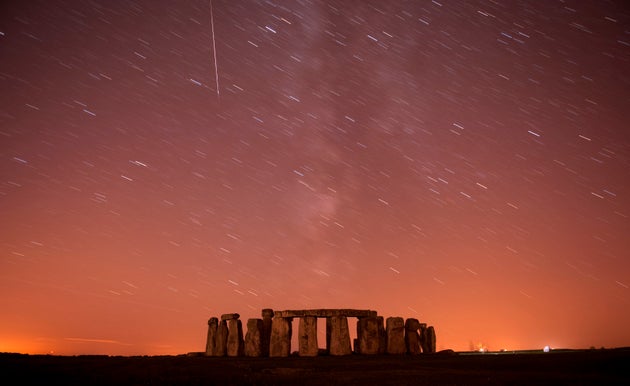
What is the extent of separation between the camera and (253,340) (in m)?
22.4

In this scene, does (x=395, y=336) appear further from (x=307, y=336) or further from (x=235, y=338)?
(x=235, y=338)

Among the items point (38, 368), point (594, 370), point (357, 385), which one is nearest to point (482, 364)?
point (594, 370)

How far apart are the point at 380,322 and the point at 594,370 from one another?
11.9 metres

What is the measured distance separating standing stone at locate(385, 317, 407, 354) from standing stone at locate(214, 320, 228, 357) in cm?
795

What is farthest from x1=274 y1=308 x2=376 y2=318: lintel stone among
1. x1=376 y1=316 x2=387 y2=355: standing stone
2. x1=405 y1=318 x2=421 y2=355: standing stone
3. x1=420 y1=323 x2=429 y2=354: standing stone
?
x1=420 y1=323 x2=429 y2=354: standing stone

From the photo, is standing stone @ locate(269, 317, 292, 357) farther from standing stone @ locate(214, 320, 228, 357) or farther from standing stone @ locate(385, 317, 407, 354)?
standing stone @ locate(385, 317, 407, 354)

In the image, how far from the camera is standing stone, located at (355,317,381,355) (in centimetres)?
2219

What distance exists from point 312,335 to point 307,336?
0.24 metres

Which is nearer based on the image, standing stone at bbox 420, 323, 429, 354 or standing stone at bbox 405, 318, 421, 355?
standing stone at bbox 405, 318, 421, 355

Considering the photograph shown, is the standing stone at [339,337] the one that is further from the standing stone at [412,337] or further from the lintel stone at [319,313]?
the standing stone at [412,337]

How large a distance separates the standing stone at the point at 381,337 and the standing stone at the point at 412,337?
1.08m

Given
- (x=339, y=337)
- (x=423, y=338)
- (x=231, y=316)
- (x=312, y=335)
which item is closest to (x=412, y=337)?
(x=423, y=338)

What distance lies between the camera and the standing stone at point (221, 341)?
2306 cm

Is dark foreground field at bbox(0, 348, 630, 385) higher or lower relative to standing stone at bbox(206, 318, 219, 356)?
lower
